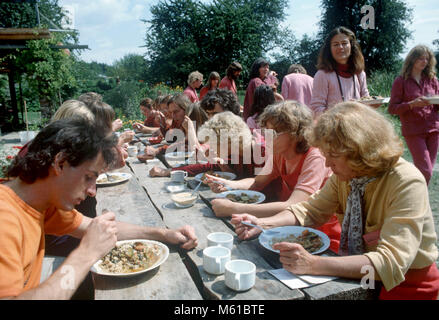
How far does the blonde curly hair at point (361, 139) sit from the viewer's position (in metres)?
1.56

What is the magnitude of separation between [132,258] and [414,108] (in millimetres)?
3937

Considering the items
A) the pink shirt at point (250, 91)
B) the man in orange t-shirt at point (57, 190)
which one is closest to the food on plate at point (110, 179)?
the man in orange t-shirt at point (57, 190)

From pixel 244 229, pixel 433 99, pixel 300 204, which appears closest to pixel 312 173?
pixel 300 204

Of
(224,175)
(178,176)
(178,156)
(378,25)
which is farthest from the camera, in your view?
(378,25)

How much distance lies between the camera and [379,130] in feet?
5.23

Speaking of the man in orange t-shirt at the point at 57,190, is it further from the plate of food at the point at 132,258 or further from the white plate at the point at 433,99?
the white plate at the point at 433,99

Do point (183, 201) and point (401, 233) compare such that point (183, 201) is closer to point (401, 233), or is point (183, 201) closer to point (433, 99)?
point (401, 233)

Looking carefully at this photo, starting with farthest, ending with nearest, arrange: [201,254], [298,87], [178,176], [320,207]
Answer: [298,87] → [178,176] → [320,207] → [201,254]

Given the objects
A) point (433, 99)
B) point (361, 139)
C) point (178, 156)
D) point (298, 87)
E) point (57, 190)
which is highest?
point (298, 87)

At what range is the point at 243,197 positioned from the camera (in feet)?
8.14

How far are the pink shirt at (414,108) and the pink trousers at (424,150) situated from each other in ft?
0.25
